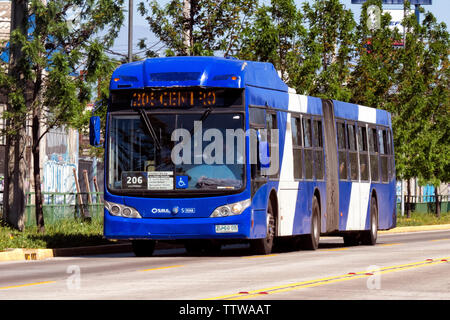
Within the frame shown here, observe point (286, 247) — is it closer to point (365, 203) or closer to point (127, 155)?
point (365, 203)

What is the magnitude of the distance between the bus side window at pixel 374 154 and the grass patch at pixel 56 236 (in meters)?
7.14

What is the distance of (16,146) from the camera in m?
27.3

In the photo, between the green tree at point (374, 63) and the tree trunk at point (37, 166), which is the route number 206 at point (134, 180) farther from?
the green tree at point (374, 63)

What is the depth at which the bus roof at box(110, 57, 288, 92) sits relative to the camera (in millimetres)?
21234

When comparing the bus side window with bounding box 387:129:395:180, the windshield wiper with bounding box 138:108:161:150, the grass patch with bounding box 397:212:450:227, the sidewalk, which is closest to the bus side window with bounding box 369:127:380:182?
the bus side window with bounding box 387:129:395:180

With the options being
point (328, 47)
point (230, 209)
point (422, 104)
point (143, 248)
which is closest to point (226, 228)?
point (230, 209)

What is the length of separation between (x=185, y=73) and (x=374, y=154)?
9.35 m

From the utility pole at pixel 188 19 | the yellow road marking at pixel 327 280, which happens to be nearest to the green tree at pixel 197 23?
the utility pole at pixel 188 19

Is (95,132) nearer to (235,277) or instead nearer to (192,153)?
(192,153)

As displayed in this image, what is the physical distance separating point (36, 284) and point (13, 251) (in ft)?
24.3

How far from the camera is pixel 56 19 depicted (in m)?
26.8

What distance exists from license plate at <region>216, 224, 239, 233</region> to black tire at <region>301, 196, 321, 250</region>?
4.14 meters

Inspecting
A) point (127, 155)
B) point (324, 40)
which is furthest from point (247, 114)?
point (324, 40)

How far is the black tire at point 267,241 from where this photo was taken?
22.2 m
